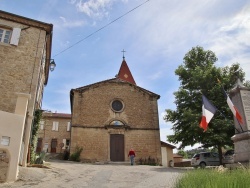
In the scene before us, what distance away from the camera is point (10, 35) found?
41.9 feet

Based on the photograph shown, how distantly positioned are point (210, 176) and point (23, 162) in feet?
28.2

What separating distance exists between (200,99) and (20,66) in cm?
1304

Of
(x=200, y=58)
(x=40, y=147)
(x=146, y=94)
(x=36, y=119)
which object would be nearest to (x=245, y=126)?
(x=36, y=119)

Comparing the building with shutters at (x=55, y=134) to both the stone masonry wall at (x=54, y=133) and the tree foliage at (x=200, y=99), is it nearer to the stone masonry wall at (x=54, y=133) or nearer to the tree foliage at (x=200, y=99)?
the stone masonry wall at (x=54, y=133)

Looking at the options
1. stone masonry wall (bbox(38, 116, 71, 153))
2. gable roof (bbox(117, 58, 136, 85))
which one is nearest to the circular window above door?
gable roof (bbox(117, 58, 136, 85))

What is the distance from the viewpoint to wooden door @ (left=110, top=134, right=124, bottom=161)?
2036 centimetres

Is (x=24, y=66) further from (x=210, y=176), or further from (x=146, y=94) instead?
(x=146, y=94)

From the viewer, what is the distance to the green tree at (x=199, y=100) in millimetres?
16531

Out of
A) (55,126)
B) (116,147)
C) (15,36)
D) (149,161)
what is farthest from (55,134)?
(15,36)

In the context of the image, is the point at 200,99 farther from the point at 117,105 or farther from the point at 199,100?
the point at 117,105

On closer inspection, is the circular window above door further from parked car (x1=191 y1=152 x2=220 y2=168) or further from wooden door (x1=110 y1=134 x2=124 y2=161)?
parked car (x1=191 y1=152 x2=220 y2=168)

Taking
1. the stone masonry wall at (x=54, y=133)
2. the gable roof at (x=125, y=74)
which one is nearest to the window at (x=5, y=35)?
the gable roof at (x=125, y=74)

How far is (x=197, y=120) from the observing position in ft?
55.3

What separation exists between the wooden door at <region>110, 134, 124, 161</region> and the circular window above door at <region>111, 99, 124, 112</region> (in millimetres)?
2535
